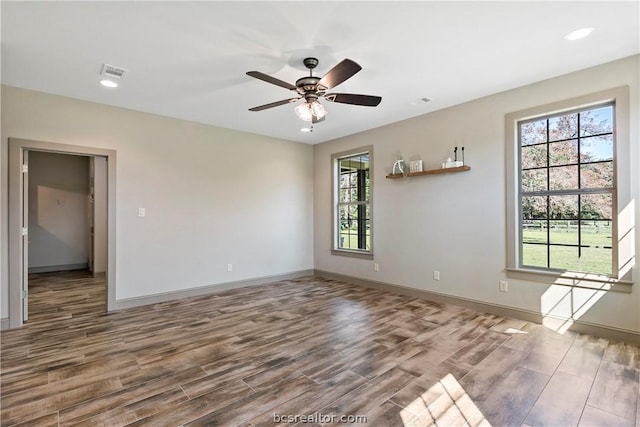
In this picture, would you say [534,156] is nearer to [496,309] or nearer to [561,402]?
[496,309]

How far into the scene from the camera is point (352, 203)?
5953mm

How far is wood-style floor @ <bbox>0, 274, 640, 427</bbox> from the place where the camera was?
1.99 meters

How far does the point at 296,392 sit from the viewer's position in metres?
2.23

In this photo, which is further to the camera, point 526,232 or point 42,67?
point 526,232

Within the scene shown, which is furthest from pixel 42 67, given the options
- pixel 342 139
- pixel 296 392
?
pixel 342 139

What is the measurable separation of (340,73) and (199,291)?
4.02 m

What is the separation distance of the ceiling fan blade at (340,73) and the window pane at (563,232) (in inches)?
115

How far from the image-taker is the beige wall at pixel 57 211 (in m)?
6.73

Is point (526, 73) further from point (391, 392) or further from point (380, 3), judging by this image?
point (391, 392)

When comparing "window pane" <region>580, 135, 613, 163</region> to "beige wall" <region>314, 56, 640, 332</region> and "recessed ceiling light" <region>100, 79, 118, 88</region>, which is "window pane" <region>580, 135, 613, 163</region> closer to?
"beige wall" <region>314, 56, 640, 332</region>

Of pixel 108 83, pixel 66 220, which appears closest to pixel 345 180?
pixel 108 83

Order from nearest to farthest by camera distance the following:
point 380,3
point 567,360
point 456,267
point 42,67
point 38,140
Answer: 1. point 380,3
2. point 567,360
3. point 42,67
4. point 38,140
5. point 456,267

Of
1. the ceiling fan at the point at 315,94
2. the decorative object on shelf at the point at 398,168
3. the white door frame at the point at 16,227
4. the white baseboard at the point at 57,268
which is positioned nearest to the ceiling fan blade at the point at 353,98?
the ceiling fan at the point at 315,94

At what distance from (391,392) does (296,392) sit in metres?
0.68
